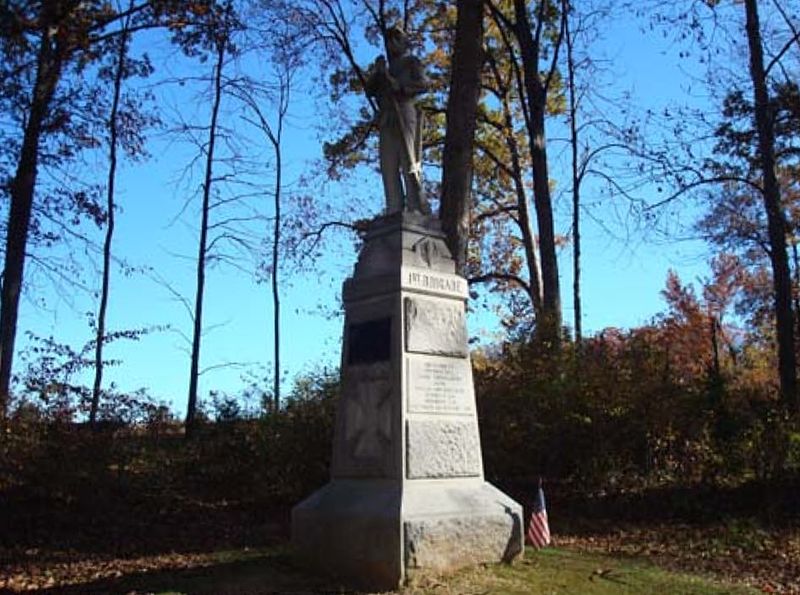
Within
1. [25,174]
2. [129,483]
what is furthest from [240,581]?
[25,174]

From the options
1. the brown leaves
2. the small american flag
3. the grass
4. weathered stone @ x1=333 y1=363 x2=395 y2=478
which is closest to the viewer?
the grass

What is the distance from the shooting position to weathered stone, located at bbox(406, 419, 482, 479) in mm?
7473

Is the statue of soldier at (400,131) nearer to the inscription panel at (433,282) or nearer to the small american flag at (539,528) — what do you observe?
the inscription panel at (433,282)

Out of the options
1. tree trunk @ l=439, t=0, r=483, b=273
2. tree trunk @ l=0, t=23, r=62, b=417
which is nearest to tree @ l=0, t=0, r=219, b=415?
tree trunk @ l=0, t=23, r=62, b=417

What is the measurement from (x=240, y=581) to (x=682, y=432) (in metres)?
8.59

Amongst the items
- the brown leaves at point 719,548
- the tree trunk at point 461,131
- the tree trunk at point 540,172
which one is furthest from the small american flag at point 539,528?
the tree trunk at point 540,172

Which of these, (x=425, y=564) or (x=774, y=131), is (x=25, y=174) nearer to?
(x=425, y=564)

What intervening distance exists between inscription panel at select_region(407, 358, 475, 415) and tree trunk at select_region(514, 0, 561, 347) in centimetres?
744

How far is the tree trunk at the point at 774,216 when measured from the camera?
15141 mm

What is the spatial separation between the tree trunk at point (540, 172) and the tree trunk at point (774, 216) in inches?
164

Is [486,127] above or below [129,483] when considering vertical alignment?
above

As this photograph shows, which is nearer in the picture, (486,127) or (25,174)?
(25,174)

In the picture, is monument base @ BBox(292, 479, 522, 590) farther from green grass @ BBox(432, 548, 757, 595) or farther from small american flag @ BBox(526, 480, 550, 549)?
small american flag @ BBox(526, 480, 550, 549)

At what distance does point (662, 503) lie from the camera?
11961 mm
